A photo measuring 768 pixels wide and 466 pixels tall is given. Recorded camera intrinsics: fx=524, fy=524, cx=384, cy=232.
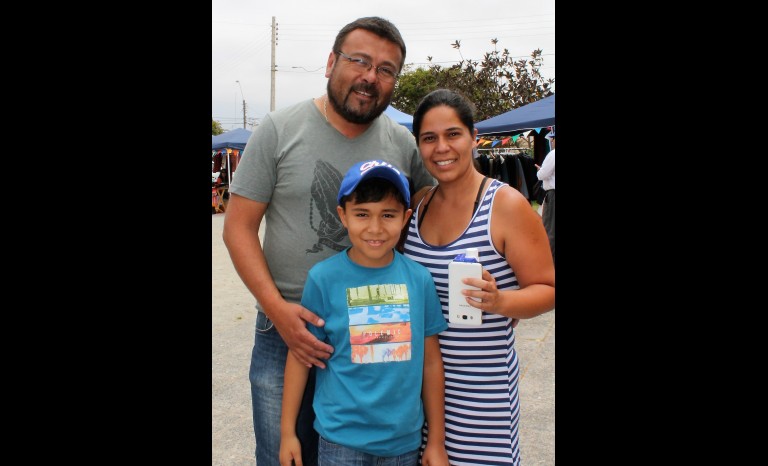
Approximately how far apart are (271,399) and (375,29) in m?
1.55

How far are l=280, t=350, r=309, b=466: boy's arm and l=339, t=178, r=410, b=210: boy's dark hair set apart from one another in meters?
0.62

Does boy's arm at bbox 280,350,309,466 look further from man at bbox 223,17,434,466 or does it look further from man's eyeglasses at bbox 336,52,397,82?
man's eyeglasses at bbox 336,52,397,82

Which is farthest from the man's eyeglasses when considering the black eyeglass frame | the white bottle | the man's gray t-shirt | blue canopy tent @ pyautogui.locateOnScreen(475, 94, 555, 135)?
blue canopy tent @ pyautogui.locateOnScreen(475, 94, 555, 135)

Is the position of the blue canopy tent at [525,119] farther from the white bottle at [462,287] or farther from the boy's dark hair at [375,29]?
the white bottle at [462,287]

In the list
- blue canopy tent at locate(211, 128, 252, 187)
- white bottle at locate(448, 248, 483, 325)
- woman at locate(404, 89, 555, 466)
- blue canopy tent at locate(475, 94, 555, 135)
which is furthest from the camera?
blue canopy tent at locate(211, 128, 252, 187)

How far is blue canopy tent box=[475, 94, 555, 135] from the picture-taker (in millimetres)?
8648

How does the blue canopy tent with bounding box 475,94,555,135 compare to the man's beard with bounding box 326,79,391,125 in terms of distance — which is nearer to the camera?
the man's beard with bounding box 326,79,391,125

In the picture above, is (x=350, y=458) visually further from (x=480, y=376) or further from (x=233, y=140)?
(x=233, y=140)

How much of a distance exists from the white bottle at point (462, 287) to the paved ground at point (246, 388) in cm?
205

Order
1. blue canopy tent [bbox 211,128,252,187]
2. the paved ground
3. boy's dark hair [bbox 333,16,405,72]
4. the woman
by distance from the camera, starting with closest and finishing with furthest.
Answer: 1. the woman
2. boy's dark hair [bbox 333,16,405,72]
3. the paved ground
4. blue canopy tent [bbox 211,128,252,187]

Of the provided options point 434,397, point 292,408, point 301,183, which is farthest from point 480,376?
point 301,183

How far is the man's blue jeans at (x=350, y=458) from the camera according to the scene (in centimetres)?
176
